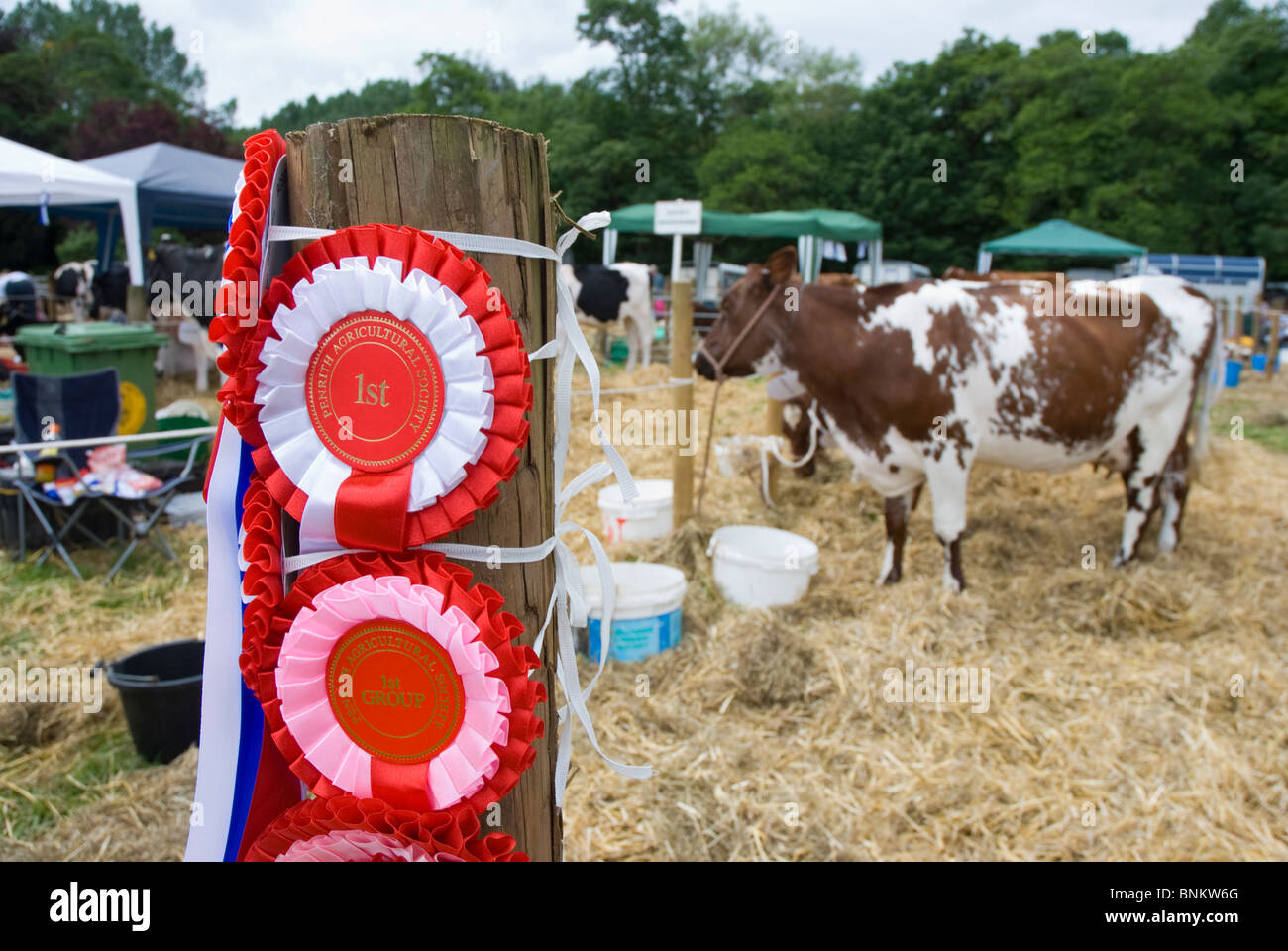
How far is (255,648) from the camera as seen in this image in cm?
137

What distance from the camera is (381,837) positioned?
51.3 inches

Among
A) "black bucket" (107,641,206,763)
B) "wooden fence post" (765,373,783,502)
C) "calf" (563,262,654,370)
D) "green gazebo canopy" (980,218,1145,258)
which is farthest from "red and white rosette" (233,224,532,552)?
"green gazebo canopy" (980,218,1145,258)

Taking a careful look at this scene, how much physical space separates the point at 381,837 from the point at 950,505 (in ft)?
12.4

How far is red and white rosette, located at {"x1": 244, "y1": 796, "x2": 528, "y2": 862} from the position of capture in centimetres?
130

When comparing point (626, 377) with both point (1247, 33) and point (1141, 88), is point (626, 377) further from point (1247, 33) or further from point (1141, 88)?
point (1247, 33)

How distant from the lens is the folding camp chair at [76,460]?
4.61m

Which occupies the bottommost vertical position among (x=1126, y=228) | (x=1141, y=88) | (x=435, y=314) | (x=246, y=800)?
(x=246, y=800)

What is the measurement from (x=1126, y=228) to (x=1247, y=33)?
7.60 meters

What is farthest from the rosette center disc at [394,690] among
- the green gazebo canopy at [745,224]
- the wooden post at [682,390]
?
the green gazebo canopy at [745,224]

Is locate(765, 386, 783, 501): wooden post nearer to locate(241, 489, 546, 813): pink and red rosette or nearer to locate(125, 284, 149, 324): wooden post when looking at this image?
locate(241, 489, 546, 813): pink and red rosette

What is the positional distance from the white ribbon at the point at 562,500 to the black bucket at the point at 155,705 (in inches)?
81.6

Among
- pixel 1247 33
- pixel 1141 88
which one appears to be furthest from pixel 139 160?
pixel 1247 33
